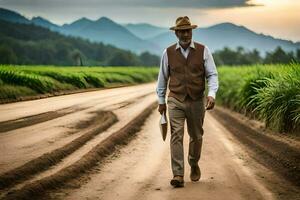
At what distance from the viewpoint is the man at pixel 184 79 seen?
7.52m

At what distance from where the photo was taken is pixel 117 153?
1047 cm

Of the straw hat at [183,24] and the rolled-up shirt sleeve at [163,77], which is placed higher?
the straw hat at [183,24]

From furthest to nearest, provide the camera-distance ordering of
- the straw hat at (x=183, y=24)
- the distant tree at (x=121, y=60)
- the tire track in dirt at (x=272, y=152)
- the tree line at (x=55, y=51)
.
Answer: the distant tree at (x=121, y=60) < the tree line at (x=55, y=51) < the tire track in dirt at (x=272, y=152) < the straw hat at (x=183, y=24)

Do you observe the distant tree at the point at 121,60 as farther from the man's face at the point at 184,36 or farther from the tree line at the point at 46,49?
the man's face at the point at 184,36

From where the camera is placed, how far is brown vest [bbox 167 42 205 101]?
752cm

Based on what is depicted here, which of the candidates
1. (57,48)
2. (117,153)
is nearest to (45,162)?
(117,153)

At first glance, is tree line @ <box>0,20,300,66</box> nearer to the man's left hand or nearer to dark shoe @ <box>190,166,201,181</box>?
dark shoe @ <box>190,166,201,181</box>

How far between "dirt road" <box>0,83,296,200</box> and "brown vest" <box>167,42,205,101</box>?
1273mm

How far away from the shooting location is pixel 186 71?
7523mm

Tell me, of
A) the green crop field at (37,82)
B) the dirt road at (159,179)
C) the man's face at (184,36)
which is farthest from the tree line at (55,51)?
the man's face at (184,36)

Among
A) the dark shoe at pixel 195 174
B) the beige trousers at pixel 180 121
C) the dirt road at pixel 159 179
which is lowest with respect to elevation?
the dirt road at pixel 159 179

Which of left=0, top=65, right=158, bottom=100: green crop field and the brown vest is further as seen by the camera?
left=0, top=65, right=158, bottom=100: green crop field

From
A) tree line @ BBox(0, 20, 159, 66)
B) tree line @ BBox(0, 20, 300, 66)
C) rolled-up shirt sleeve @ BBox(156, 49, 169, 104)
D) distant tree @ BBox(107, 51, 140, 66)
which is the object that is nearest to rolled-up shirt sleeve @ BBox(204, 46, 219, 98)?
rolled-up shirt sleeve @ BBox(156, 49, 169, 104)

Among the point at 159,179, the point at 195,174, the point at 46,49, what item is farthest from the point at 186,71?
the point at 46,49
